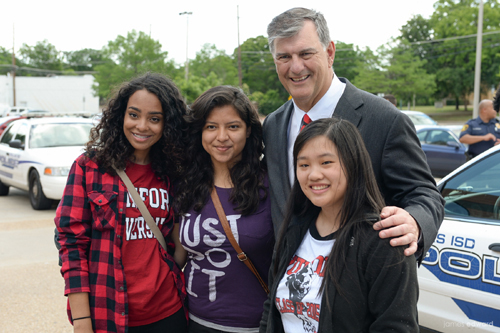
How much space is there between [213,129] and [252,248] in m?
0.68

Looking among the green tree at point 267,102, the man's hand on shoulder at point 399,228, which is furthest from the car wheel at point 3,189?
the green tree at point 267,102

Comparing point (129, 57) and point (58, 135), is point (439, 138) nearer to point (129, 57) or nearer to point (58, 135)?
point (58, 135)

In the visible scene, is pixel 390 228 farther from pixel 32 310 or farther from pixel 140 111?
pixel 32 310

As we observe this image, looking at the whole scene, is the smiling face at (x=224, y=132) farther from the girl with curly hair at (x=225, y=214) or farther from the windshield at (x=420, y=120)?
the windshield at (x=420, y=120)

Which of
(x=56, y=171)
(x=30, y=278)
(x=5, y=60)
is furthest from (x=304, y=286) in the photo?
(x=5, y=60)

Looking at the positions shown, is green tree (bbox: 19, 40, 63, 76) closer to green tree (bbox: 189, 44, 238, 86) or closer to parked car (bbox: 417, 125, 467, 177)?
green tree (bbox: 189, 44, 238, 86)

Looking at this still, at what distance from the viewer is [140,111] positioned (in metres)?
2.31

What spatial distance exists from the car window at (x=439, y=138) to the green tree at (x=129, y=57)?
30.9m

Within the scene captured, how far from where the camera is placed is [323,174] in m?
1.73

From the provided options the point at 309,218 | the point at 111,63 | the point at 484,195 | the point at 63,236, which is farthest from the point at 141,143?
the point at 111,63

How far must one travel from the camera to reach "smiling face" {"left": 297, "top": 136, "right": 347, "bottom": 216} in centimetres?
172

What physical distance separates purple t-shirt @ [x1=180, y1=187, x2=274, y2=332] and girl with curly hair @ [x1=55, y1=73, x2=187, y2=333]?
12 centimetres

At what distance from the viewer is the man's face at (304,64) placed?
7.06ft

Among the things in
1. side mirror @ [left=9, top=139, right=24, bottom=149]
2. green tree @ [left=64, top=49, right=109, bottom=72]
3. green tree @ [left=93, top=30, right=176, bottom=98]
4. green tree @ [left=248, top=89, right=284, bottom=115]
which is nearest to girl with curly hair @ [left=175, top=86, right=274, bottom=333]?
side mirror @ [left=9, top=139, right=24, bottom=149]
